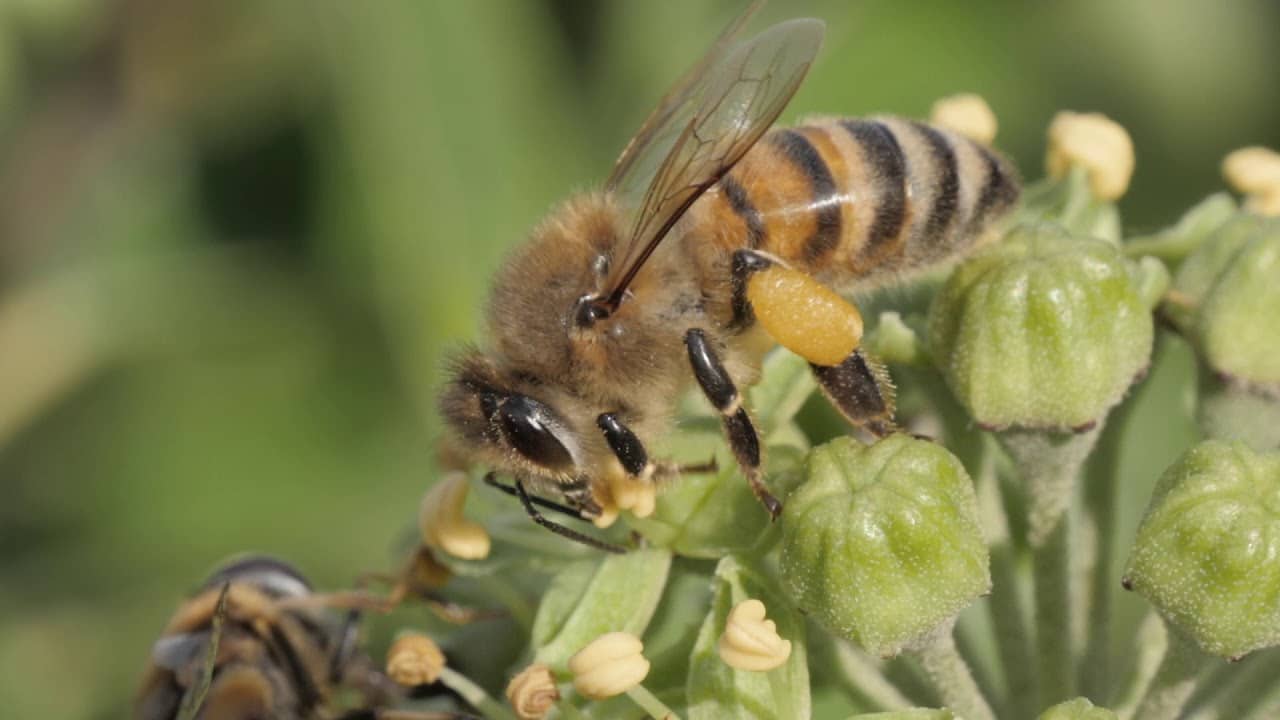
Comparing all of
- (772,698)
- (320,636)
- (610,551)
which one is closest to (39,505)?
(320,636)

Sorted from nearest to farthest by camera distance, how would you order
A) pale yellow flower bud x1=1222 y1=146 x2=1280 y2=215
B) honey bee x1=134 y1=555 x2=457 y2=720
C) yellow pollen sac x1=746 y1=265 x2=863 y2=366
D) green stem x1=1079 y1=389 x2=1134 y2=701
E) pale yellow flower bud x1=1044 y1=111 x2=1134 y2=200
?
yellow pollen sac x1=746 y1=265 x2=863 y2=366 < green stem x1=1079 y1=389 x2=1134 y2=701 < honey bee x1=134 y1=555 x2=457 y2=720 < pale yellow flower bud x1=1044 y1=111 x2=1134 y2=200 < pale yellow flower bud x1=1222 y1=146 x2=1280 y2=215

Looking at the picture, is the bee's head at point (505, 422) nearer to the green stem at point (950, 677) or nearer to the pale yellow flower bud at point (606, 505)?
the pale yellow flower bud at point (606, 505)

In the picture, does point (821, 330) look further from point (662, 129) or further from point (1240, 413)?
point (1240, 413)

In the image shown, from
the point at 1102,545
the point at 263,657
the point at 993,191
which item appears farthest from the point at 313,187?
the point at 1102,545

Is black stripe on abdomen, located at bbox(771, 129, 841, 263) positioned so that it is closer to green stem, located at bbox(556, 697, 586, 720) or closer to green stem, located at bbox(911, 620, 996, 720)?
green stem, located at bbox(911, 620, 996, 720)

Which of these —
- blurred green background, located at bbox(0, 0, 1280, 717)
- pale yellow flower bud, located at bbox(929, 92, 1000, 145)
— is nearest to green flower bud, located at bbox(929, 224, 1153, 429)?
pale yellow flower bud, located at bbox(929, 92, 1000, 145)
